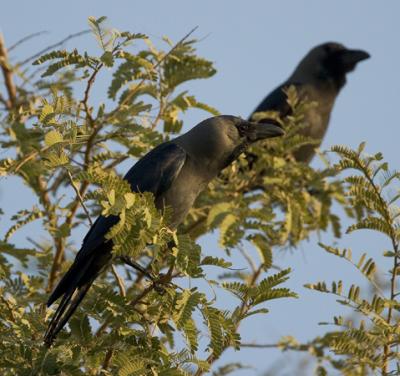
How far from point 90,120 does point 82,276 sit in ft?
3.10

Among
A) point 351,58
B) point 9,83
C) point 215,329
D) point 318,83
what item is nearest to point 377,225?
point 215,329

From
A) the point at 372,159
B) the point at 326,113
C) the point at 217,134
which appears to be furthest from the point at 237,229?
the point at 326,113

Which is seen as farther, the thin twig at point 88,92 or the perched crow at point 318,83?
the perched crow at point 318,83

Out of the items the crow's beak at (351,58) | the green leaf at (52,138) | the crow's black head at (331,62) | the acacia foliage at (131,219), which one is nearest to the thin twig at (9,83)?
the acacia foliage at (131,219)

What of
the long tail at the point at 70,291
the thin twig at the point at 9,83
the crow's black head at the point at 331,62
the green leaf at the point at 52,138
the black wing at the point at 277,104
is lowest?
the long tail at the point at 70,291

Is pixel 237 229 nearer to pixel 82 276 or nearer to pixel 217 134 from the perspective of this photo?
pixel 217 134

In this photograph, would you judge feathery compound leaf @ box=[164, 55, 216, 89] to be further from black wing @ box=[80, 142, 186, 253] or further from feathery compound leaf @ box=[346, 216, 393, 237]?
feathery compound leaf @ box=[346, 216, 393, 237]

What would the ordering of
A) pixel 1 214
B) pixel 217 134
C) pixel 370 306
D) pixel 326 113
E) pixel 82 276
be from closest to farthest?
pixel 370 306 < pixel 82 276 < pixel 1 214 < pixel 217 134 < pixel 326 113

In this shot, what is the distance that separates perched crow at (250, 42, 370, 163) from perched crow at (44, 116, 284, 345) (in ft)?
11.4

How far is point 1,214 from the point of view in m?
5.08

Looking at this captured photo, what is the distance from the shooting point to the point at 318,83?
35.7ft

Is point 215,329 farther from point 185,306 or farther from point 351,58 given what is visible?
point 351,58

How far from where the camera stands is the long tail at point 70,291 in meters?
4.13

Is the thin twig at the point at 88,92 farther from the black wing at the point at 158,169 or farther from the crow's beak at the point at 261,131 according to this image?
the crow's beak at the point at 261,131
